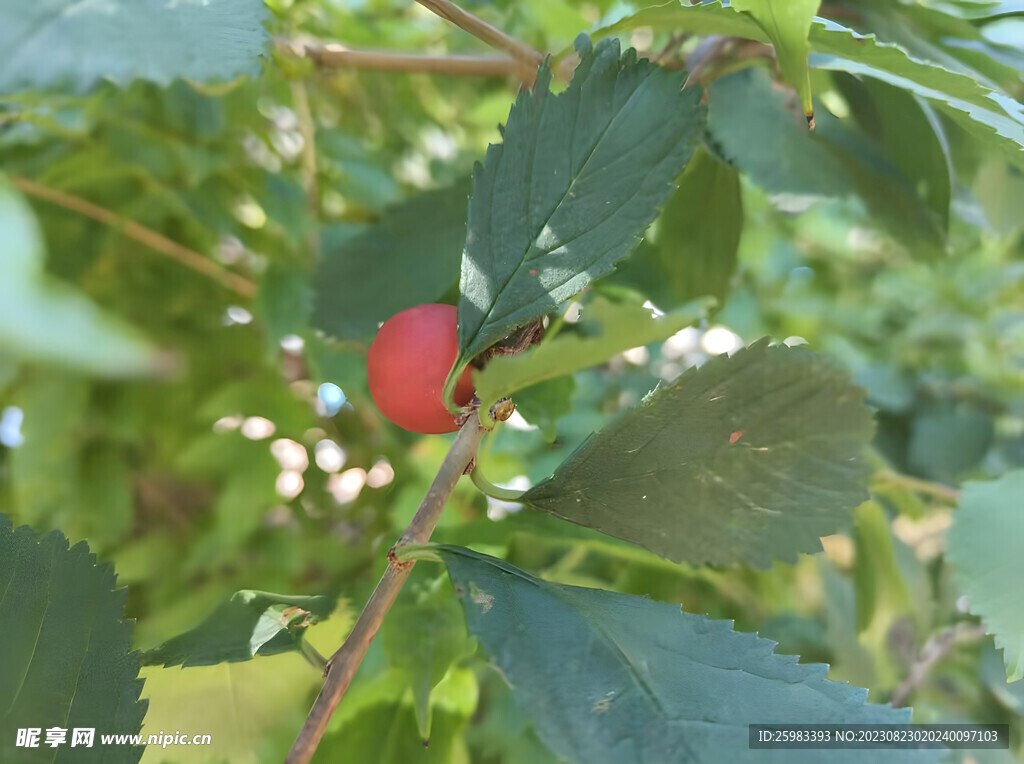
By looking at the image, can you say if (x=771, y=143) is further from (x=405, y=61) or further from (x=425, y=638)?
(x=425, y=638)

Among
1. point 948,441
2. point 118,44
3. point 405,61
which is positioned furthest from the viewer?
point 948,441

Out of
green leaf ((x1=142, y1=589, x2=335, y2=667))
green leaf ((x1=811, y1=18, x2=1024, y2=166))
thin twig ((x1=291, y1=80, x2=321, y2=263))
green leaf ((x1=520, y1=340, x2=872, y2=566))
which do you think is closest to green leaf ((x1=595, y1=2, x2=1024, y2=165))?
green leaf ((x1=811, y1=18, x2=1024, y2=166))

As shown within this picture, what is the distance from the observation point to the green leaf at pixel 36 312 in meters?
0.40

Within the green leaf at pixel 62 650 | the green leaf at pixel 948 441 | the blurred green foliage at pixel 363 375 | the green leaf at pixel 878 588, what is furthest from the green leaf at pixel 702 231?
the green leaf at pixel 948 441

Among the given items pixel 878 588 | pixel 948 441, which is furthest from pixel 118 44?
pixel 948 441

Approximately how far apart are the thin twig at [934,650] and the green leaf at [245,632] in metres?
0.50

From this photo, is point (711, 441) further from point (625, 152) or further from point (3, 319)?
point (3, 319)

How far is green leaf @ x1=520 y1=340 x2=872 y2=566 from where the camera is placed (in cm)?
25

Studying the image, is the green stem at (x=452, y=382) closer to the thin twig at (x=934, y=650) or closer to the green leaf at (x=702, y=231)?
the green leaf at (x=702, y=231)

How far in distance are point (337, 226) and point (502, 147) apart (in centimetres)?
33

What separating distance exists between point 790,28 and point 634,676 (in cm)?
22

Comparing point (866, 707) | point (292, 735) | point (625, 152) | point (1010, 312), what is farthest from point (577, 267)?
point (1010, 312)

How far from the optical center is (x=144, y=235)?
696mm
